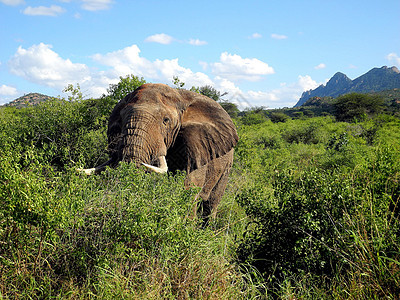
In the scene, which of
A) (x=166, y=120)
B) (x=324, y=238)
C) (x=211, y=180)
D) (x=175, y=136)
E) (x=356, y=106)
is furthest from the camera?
(x=356, y=106)

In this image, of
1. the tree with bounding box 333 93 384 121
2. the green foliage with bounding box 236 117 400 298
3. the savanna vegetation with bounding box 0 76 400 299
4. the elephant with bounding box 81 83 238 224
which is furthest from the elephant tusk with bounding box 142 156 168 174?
the tree with bounding box 333 93 384 121

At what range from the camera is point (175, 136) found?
6.02 m

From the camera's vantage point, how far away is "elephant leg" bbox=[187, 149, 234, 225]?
237 inches

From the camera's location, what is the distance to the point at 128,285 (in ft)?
12.0

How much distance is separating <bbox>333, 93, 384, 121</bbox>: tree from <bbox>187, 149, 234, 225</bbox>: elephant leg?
1287 inches

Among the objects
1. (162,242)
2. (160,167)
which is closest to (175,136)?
(160,167)

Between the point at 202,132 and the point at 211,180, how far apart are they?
865mm

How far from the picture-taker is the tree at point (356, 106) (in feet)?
123

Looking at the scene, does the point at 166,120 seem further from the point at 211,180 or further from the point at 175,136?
the point at 211,180

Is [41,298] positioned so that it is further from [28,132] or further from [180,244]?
[28,132]

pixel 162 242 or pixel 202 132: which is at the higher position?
pixel 202 132

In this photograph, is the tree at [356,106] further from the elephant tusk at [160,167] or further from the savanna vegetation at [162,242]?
the elephant tusk at [160,167]

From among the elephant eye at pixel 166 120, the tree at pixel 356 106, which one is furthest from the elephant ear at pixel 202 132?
the tree at pixel 356 106

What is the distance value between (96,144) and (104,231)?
189 inches
